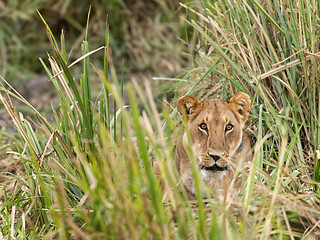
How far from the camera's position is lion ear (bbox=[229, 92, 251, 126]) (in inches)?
127

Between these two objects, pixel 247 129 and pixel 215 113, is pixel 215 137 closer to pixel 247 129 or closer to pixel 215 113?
pixel 215 113

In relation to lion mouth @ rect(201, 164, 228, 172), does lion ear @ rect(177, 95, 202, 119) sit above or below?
above

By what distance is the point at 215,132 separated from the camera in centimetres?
309

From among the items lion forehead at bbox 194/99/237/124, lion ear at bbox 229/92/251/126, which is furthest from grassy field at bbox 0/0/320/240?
lion forehead at bbox 194/99/237/124

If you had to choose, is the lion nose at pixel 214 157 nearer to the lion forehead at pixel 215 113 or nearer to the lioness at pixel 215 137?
the lioness at pixel 215 137

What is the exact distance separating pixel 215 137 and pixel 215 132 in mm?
32

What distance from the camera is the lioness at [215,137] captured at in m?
3.06

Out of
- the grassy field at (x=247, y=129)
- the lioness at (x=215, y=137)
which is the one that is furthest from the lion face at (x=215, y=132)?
the grassy field at (x=247, y=129)

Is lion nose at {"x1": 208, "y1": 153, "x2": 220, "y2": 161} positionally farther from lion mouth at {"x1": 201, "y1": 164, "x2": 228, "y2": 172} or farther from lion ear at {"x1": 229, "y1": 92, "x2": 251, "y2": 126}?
lion ear at {"x1": 229, "y1": 92, "x2": 251, "y2": 126}

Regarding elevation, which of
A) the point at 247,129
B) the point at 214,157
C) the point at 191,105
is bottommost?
the point at 247,129

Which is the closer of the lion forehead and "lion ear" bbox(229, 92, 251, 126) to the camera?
the lion forehead

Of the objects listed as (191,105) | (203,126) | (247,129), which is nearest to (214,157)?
(203,126)

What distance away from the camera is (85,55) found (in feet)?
9.93

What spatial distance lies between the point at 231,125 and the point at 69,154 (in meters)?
0.86
